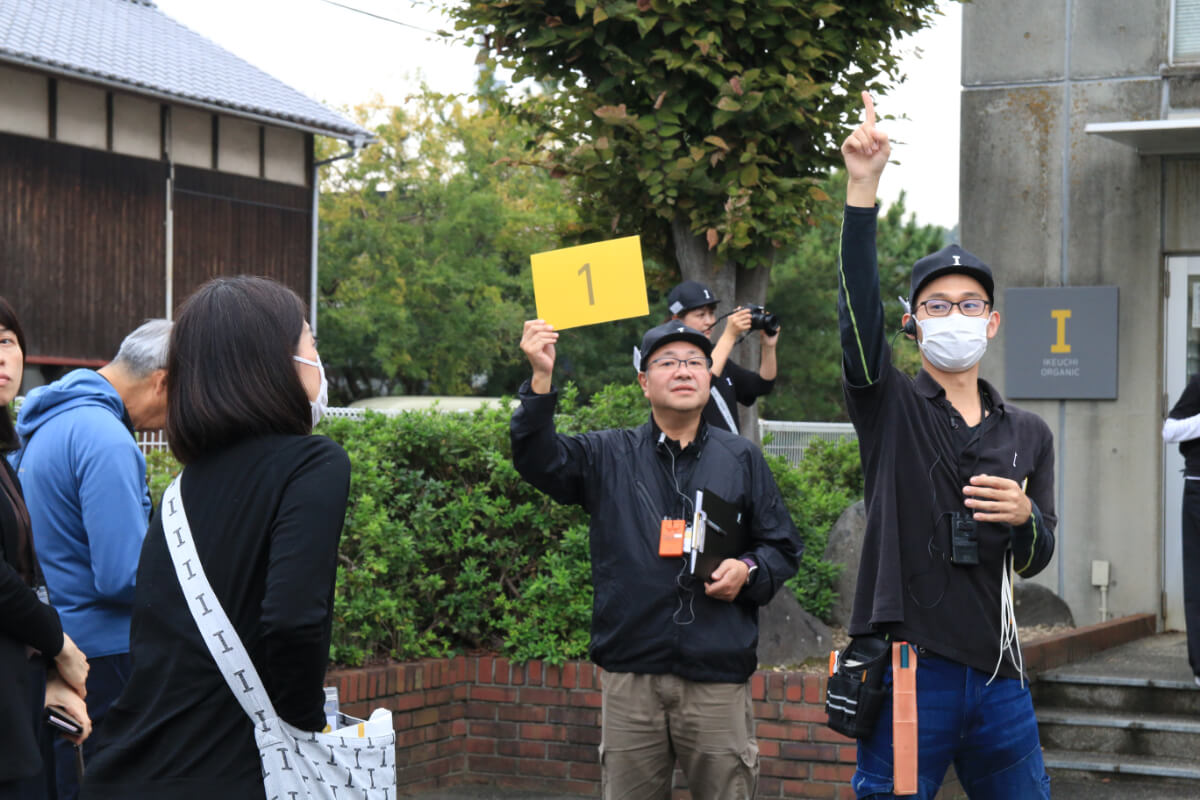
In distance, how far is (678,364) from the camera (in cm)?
466

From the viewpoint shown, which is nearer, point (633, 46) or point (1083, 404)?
point (633, 46)

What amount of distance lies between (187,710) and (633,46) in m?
5.75

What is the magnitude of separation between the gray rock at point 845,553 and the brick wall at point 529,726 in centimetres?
160

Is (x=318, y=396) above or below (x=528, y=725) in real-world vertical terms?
above

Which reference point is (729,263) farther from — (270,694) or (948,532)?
(270,694)

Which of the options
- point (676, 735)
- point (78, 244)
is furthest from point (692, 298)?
point (78, 244)

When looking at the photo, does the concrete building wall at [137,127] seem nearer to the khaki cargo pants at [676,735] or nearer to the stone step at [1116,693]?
the stone step at [1116,693]

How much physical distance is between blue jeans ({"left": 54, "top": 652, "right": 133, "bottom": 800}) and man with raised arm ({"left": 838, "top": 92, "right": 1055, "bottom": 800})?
226 cm

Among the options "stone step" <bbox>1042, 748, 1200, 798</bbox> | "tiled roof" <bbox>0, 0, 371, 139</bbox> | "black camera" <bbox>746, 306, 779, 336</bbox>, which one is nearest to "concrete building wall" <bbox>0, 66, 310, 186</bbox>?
"tiled roof" <bbox>0, 0, 371, 139</bbox>

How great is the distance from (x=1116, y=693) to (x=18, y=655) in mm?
6727

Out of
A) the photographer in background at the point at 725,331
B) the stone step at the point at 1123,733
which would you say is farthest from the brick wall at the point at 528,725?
the stone step at the point at 1123,733

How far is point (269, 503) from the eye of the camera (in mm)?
2621

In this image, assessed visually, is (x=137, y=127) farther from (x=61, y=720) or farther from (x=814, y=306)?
(x=61, y=720)

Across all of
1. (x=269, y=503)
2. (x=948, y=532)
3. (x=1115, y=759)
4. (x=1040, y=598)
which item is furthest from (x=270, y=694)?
(x=1040, y=598)
